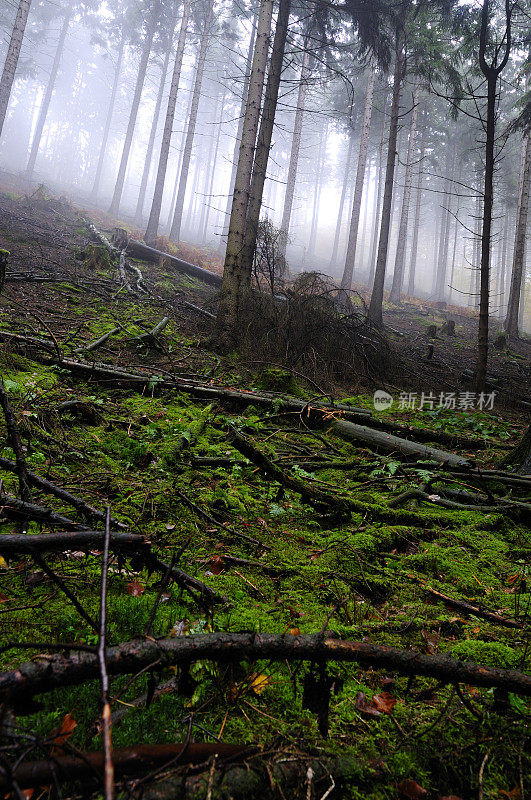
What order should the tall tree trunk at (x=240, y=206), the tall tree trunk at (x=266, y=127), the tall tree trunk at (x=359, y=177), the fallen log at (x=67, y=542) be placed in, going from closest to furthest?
the fallen log at (x=67, y=542) < the tall tree trunk at (x=240, y=206) < the tall tree trunk at (x=266, y=127) < the tall tree trunk at (x=359, y=177)

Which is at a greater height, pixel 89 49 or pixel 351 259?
pixel 89 49

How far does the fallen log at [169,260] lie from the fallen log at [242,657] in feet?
42.2

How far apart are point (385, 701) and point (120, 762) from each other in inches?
36.7

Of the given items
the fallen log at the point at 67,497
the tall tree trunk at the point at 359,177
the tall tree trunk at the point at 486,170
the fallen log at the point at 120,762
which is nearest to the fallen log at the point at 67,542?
the fallen log at the point at 67,497

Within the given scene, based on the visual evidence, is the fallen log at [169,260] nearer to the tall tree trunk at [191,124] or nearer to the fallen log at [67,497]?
the tall tree trunk at [191,124]

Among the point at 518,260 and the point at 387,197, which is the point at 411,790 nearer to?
the point at 387,197

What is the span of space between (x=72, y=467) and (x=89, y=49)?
204 feet

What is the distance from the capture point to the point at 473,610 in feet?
6.17

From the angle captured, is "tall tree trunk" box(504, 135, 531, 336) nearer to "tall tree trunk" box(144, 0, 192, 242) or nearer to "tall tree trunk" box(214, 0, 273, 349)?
"tall tree trunk" box(214, 0, 273, 349)

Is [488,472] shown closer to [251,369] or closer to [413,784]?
[413,784]

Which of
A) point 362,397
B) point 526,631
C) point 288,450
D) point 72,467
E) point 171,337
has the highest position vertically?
point 171,337

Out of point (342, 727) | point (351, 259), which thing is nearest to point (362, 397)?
point (342, 727)

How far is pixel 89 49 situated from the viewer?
45844 millimetres

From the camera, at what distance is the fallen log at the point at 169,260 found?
1316cm
